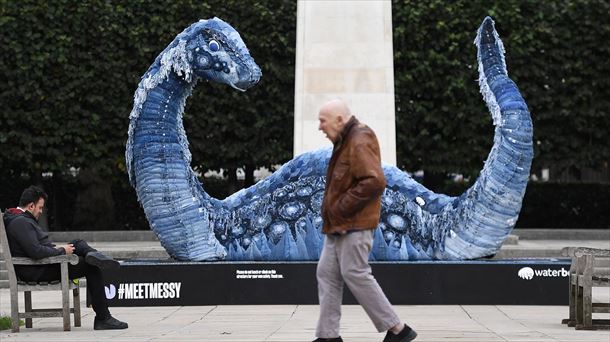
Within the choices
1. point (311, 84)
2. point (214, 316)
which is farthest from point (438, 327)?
point (311, 84)

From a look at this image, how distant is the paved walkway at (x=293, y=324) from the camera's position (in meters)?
11.3

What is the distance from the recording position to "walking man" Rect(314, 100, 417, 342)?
31.1 feet

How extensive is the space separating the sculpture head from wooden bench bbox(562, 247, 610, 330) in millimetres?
4202

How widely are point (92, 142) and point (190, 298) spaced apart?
42.8 ft

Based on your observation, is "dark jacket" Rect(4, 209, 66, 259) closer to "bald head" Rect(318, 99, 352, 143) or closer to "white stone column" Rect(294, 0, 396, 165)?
"bald head" Rect(318, 99, 352, 143)

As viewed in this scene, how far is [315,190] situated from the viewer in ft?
50.5

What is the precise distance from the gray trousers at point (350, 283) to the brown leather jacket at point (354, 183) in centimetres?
10

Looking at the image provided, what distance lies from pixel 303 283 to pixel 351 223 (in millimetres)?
5604

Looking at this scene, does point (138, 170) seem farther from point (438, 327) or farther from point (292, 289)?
point (438, 327)

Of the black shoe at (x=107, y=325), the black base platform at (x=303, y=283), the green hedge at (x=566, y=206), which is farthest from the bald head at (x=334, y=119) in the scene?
the green hedge at (x=566, y=206)

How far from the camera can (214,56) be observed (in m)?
15.2

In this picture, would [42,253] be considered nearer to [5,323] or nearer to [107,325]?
[107,325]

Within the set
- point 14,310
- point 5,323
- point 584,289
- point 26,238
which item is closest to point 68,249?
point 26,238

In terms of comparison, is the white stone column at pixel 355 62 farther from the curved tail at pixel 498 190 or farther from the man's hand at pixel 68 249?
the man's hand at pixel 68 249
